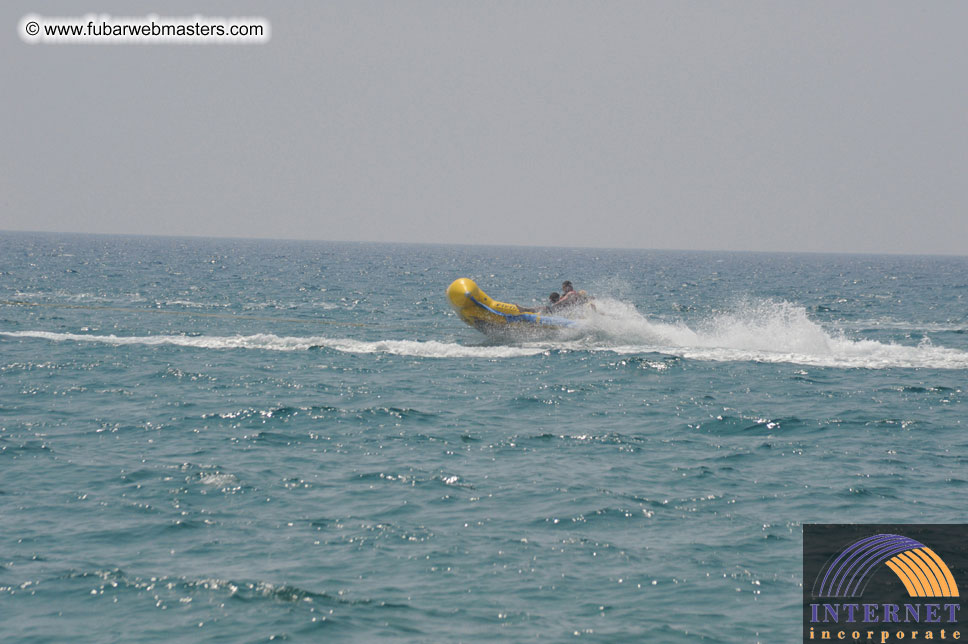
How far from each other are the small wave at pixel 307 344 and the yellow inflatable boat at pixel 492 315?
63cm

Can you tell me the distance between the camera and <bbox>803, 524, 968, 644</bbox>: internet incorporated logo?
758 cm

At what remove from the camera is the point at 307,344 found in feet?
75.4

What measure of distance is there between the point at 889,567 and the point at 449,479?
4.99 metres

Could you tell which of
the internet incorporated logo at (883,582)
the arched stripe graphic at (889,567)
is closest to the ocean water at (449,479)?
the internet incorporated logo at (883,582)

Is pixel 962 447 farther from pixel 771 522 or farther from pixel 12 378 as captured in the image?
pixel 12 378

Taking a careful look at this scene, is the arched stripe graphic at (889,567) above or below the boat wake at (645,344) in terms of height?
below

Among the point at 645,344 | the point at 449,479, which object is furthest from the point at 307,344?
the point at 449,479

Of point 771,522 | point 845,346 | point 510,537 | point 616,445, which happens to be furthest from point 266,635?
point 845,346

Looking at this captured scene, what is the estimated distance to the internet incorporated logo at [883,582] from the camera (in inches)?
299

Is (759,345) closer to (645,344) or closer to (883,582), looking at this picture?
(645,344)

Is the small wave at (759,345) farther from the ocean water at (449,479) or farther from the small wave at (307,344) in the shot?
the small wave at (307,344)

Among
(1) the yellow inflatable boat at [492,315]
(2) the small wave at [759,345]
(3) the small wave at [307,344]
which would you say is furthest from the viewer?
(1) the yellow inflatable boat at [492,315]

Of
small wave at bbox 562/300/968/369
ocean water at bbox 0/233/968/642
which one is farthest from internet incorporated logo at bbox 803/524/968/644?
small wave at bbox 562/300/968/369

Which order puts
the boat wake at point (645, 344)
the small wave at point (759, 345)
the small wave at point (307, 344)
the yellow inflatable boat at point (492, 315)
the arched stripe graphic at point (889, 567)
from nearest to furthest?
the arched stripe graphic at point (889, 567)
the small wave at point (759, 345)
the boat wake at point (645, 344)
the small wave at point (307, 344)
the yellow inflatable boat at point (492, 315)
